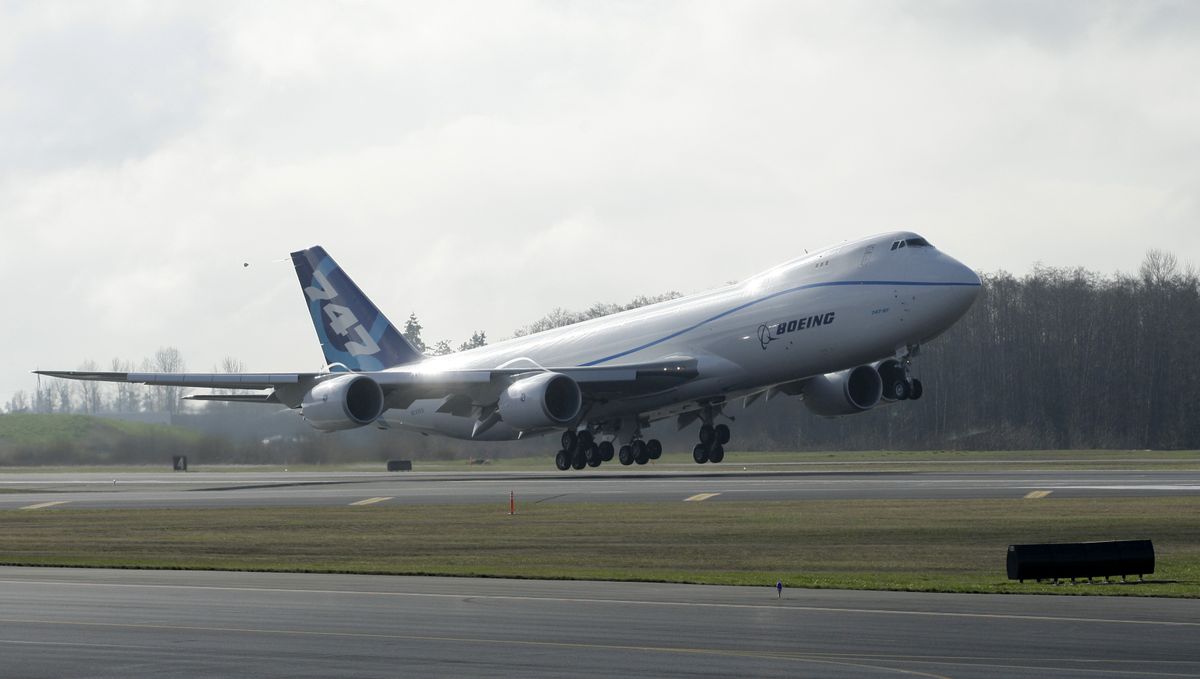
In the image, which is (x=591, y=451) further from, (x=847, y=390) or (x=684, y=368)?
(x=847, y=390)

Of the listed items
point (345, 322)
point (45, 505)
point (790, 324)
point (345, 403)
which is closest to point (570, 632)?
point (45, 505)

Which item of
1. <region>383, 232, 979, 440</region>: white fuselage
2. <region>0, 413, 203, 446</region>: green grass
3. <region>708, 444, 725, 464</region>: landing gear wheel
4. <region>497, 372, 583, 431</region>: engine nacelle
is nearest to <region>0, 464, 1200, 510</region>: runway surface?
<region>708, 444, 725, 464</region>: landing gear wheel

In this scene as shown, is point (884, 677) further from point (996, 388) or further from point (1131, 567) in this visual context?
point (996, 388)

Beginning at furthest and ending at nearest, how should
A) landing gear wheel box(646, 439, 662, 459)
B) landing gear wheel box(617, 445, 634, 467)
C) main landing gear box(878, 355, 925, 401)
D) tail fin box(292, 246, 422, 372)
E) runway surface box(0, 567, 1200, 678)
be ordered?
tail fin box(292, 246, 422, 372) < landing gear wheel box(617, 445, 634, 467) < landing gear wheel box(646, 439, 662, 459) < main landing gear box(878, 355, 925, 401) < runway surface box(0, 567, 1200, 678)

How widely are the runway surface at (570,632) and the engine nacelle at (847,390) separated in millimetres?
34360

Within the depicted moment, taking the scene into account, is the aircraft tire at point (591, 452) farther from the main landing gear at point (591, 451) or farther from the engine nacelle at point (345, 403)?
the engine nacelle at point (345, 403)

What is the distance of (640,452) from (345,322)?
50.9 ft

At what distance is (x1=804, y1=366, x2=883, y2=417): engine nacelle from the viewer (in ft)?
179

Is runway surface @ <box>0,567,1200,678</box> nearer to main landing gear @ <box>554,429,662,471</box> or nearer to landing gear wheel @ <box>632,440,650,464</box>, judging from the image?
main landing gear @ <box>554,429,662,471</box>

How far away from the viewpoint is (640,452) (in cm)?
5847

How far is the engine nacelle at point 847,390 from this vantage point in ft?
179

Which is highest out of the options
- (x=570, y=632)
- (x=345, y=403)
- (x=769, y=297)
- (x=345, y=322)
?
(x=345, y=322)

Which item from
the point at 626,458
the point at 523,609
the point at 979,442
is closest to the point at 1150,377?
the point at 979,442

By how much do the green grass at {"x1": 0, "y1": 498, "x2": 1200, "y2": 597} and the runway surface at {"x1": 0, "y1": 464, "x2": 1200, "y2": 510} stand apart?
2.33 metres
